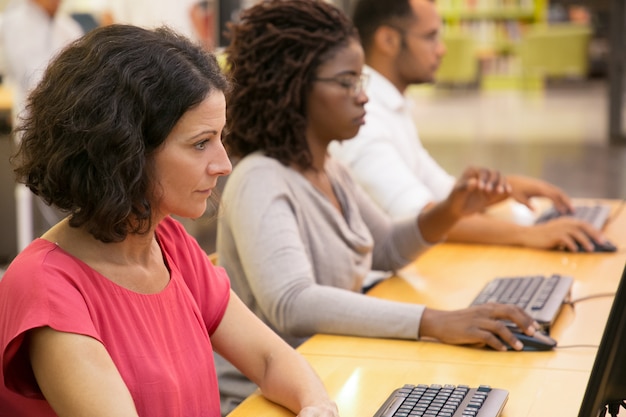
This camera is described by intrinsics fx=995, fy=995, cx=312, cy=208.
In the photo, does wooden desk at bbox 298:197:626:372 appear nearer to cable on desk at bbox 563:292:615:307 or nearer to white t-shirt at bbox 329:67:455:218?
cable on desk at bbox 563:292:615:307

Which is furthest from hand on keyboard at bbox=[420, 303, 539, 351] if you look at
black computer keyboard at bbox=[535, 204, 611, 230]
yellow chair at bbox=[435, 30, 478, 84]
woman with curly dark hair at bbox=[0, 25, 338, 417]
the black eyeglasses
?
yellow chair at bbox=[435, 30, 478, 84]

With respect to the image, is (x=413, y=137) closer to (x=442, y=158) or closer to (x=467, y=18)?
(x=442, y=158)

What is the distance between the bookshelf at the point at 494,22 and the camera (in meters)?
13.4

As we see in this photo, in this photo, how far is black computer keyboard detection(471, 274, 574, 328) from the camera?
196cm

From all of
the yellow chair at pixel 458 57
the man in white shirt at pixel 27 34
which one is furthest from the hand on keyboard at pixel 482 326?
the yellow chair at pixel 458 57

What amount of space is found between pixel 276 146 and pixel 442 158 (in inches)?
251

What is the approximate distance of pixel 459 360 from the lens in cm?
174

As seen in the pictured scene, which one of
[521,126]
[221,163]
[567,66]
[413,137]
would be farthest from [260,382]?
[567,66]

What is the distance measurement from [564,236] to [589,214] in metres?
0.38

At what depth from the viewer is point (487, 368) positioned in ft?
5.57

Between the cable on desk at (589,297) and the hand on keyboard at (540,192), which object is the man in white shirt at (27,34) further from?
the cable on desk at (589,297)

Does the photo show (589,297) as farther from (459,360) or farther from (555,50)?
(555,50)

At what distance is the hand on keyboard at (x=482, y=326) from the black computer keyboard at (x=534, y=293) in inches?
4.7

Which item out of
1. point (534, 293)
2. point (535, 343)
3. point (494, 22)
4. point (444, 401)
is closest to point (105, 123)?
point (444, 401)
